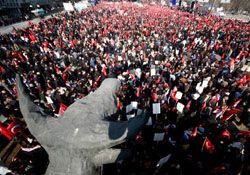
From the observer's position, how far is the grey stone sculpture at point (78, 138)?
13.8ft

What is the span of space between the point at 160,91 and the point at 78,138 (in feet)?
23.0

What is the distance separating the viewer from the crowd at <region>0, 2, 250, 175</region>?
23.4ft

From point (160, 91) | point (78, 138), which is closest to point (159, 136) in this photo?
point (78, 138)

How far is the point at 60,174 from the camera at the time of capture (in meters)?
4.02

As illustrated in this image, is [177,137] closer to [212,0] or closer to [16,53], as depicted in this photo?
[16,53]

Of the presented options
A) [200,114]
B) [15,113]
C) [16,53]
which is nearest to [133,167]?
[200,114]

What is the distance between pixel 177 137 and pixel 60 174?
5.77 meters

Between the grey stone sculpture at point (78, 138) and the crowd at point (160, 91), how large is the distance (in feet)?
2.30

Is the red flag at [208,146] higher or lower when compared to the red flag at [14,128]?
lower

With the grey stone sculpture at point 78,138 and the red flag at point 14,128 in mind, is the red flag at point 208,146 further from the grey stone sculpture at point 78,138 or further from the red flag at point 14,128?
the red flag at point 14,128

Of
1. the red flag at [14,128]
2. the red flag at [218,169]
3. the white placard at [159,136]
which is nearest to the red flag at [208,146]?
the red flag at [218,169]

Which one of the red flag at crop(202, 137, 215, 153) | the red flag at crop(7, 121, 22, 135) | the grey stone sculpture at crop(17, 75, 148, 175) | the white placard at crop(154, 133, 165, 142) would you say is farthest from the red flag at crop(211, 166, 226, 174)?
the red flag at crop(7, 121, 22, 135)

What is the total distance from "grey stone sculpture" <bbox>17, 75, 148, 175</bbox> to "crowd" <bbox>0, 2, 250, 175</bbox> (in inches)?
27.6

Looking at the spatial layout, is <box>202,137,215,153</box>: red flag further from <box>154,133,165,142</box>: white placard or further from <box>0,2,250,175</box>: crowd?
<box>154,133,165,142</box>: white placard
